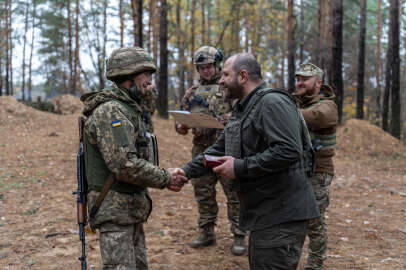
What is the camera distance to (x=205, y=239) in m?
5.02

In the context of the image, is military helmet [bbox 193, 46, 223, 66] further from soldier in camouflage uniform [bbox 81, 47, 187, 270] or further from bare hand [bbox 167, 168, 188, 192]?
bare hand [bbox 167, 168, 188, 192]

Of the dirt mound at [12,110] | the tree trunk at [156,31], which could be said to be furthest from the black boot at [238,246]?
the tree trunk at [156,31]

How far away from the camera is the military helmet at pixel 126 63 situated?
9.50ft

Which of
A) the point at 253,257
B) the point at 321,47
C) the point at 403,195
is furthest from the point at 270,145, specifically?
the point at 321,47

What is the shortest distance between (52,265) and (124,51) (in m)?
2.98

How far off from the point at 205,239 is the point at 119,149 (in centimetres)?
286

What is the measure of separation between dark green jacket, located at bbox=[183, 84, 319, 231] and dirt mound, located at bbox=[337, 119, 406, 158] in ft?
41.5

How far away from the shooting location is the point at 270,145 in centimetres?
236

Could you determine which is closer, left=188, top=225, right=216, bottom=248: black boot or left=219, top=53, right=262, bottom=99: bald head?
left=219, top=53, right=262, bottom=99: bald head

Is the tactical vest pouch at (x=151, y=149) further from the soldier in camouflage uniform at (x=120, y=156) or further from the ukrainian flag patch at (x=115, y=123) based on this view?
the ukrainian flag patch at (x=115, y=123)

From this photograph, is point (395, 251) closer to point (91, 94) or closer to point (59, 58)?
point (91, 94)

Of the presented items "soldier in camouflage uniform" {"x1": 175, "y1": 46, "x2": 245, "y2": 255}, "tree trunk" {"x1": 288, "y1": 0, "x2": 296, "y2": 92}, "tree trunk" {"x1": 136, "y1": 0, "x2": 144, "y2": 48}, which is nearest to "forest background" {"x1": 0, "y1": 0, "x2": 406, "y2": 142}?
"tree trunk" {"x1": 288, "y1": 0, "x2": 296, "y2": 92}

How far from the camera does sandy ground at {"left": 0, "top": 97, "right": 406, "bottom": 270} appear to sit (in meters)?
4.59

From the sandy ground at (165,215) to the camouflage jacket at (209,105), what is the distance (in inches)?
62.8
